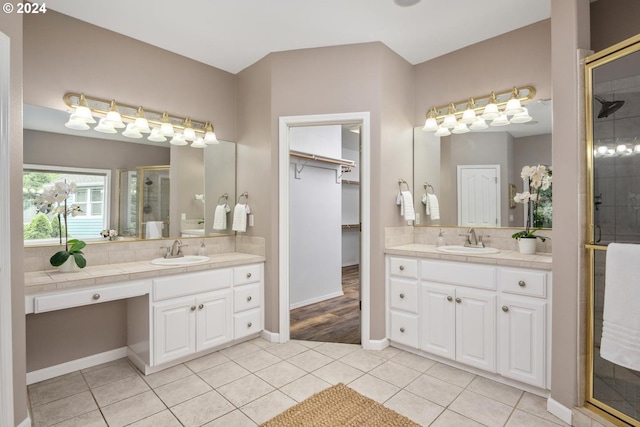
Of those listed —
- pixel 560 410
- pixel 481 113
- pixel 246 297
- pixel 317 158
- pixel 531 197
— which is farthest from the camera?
pixel 317 158

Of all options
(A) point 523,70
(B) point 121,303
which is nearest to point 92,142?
(B) point 121,303

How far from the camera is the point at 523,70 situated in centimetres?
260

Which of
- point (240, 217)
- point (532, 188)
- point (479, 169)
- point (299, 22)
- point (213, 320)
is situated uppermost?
point (299, 22)

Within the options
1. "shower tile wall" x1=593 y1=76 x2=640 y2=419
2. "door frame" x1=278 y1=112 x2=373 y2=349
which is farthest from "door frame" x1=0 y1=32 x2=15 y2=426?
"shower tile wall" x1=593 y1=76 x2=640 y2=419

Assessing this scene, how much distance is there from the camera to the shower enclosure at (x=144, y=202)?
8.77 ft

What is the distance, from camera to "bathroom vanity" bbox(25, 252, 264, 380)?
2.07 m

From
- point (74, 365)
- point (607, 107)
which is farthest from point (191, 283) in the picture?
point (607, 107)

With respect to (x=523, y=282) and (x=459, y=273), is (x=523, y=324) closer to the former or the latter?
(x=523, y=282)

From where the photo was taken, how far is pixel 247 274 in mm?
2955

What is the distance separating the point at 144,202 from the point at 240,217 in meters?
0.86

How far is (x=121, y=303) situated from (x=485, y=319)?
2.92 m

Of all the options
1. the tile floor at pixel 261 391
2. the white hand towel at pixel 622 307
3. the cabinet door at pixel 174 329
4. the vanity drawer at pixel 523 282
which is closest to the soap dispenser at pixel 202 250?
the cabinet door at pixel 174 329

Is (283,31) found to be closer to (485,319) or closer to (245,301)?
(245,301)

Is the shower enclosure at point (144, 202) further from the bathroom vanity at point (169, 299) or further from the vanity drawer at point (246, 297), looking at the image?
the vanity drawer at point (246, 297)
